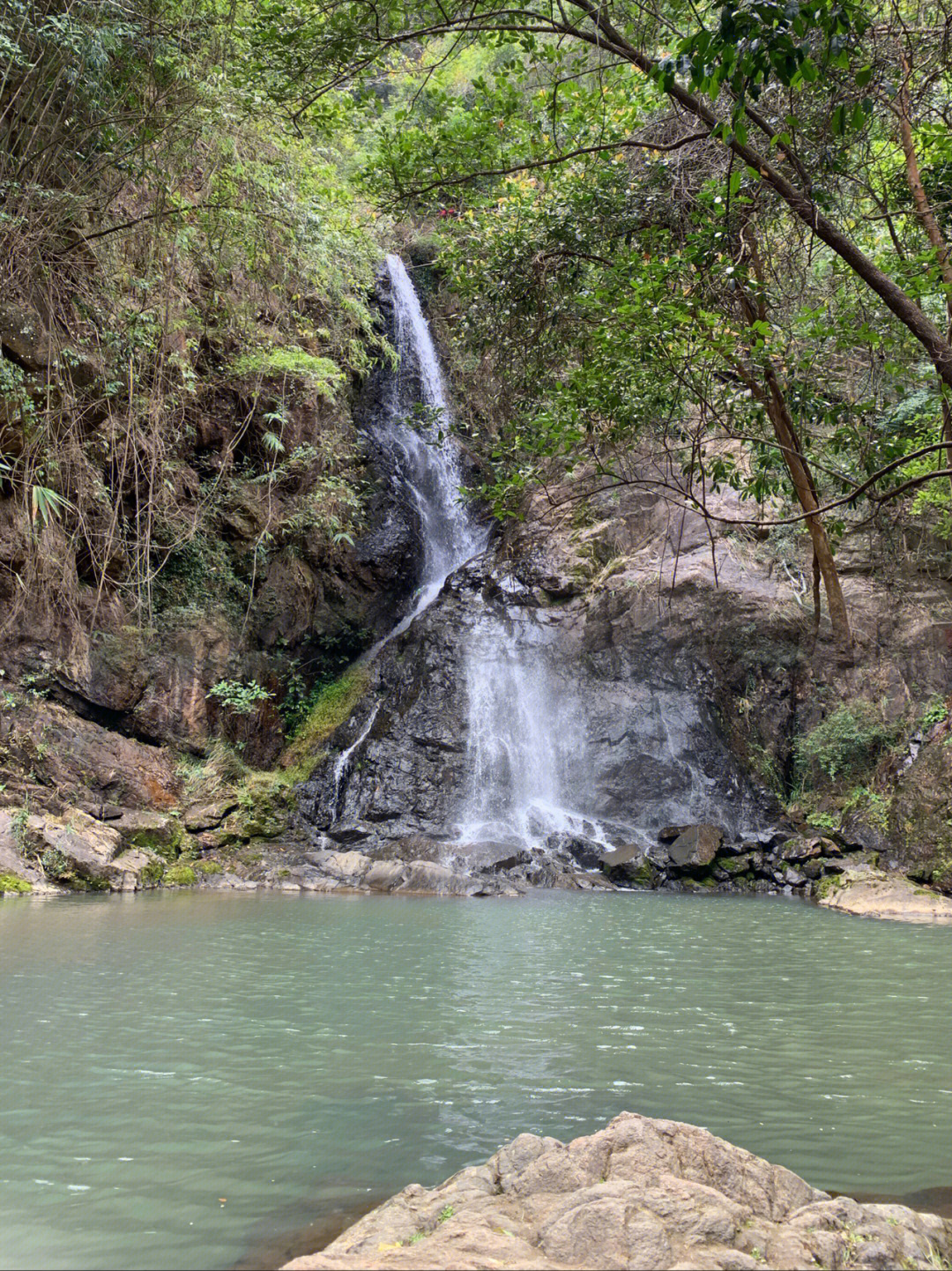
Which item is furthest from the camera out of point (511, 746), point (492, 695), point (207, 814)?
point (492, 695)

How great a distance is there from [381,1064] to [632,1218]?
90.4 inches

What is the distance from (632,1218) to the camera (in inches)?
81.5

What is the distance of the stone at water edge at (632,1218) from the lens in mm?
1959

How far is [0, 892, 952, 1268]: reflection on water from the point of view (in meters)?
2.75

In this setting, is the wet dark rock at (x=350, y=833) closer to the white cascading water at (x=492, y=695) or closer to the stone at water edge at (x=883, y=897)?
the white cascading water at (x=492, y=695)

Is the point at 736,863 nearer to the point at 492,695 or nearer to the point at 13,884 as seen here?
the point at 492,695

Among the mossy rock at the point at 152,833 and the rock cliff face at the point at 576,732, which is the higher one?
the rock cliff face at the point at 576,732

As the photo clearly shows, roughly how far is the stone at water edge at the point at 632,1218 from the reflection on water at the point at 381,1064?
510 mm

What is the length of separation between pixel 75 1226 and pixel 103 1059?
5.75 ft

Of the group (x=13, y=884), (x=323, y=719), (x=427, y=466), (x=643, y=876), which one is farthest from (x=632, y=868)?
(x=427, y=466)

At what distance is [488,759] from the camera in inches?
612

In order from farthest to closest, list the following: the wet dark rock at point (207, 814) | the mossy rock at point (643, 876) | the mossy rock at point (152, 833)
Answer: the wet dark rock at point (207, 814) < the mossy rock at point (643, 876) < the mossy rock at point (152, 833)

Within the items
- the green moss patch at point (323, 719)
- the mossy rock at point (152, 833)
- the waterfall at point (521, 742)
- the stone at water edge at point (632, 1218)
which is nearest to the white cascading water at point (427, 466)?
the green moss patch at point (323, 719)

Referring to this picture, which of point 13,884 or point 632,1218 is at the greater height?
point 632,1218
